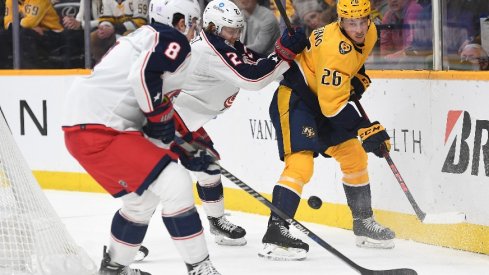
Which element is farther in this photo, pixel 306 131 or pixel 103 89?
pixel 306 131

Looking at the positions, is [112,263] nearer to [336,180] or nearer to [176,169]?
[176,169]

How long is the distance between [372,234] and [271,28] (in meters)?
1.68

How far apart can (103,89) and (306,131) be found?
1119 mm

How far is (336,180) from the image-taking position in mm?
5758

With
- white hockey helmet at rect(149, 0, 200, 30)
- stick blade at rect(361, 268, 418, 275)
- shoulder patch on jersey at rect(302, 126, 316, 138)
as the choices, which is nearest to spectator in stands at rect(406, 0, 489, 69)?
shoulder patch on jersey at rect(302, 126, 316, 138)

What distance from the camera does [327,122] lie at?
5.01m

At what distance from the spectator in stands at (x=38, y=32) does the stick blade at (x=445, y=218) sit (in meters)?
3.61

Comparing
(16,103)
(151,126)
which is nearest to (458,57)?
(151,126)

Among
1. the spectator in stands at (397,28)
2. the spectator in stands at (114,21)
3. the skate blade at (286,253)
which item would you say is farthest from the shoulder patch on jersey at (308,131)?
the spectator in stands at (114,21)

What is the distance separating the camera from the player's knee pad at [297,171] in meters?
4.82

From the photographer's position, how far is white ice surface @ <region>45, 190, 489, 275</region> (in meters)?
4.62

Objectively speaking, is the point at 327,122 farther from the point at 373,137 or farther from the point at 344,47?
the point at 344,47

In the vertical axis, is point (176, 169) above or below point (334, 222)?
above

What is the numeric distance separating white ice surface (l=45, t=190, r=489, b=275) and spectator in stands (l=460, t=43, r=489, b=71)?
0.81 meters
